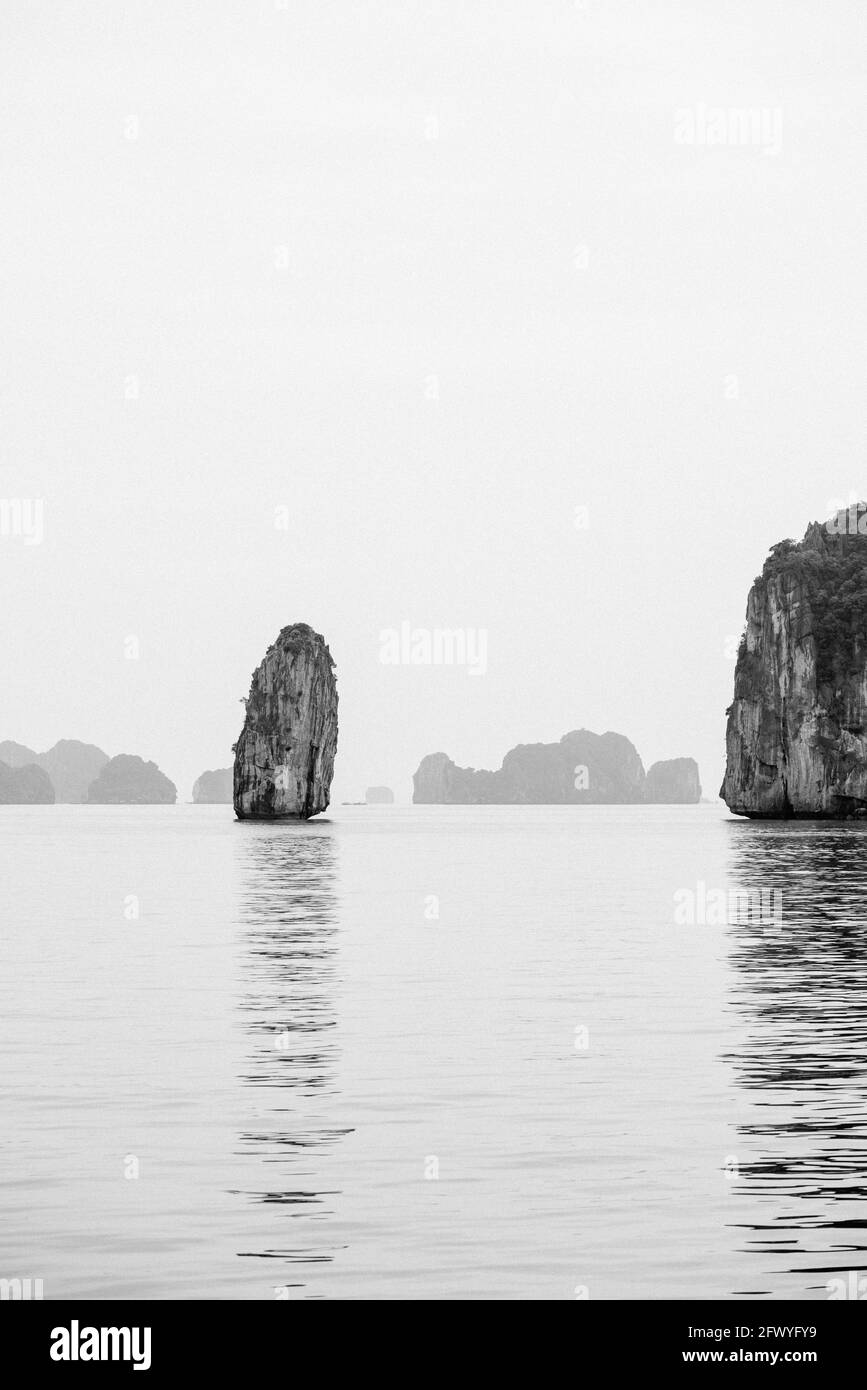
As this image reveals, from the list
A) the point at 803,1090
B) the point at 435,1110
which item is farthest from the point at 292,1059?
the point at 803,1090

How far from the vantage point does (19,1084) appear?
23.8m

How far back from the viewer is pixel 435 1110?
859 inches

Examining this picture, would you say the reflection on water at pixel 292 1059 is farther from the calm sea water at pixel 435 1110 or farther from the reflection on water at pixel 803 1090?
the reflection on water at pixel 803 1090

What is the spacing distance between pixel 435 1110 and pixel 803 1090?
16.6 ft

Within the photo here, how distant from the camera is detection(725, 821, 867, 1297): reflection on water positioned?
49.4 ft

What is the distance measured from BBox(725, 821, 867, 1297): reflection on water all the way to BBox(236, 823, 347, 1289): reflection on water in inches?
170

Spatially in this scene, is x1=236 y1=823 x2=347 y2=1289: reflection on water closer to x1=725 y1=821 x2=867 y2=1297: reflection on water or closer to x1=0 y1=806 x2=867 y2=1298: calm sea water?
x1=0 y1=806 x2=867 y2=1298: calm sea water

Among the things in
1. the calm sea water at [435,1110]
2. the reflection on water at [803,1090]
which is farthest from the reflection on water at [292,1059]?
the reflection on water at [803,1090]

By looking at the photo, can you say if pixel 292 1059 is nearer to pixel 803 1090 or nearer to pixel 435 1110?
pixel 435 1110

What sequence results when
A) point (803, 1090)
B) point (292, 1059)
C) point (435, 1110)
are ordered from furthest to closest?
point (292, 1059) < point (803, 1090) < point (435, 1110)
